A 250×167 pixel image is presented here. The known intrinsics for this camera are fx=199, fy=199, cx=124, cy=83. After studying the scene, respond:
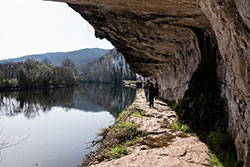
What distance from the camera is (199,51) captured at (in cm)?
870

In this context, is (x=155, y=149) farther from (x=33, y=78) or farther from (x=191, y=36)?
(x=33, y=78)

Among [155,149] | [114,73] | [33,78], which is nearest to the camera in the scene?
[155,149]

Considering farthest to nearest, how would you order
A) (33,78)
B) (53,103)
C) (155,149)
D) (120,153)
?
(33,78)
(53,103)
(120,153)
(155,149)

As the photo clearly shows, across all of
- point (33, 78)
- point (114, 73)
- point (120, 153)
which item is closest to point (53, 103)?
point (33, 78)

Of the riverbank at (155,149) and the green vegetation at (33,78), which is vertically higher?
the riverbank at (155,149)

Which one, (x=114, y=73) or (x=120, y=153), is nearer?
(x=120, y=153)

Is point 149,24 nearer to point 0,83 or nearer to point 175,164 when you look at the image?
point 175,164

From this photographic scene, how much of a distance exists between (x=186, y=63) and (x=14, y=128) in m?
19.9

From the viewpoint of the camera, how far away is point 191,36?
8773 mm

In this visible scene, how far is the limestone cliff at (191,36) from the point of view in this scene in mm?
3305

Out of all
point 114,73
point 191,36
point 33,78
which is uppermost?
point 191,36

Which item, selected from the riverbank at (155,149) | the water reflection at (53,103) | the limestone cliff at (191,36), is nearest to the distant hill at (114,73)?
the water reflection at (53,103)

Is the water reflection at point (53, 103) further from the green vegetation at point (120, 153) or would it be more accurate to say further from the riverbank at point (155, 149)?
the green vegetation at point (120, 153)

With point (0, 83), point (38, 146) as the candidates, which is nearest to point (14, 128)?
point (38, 146)
